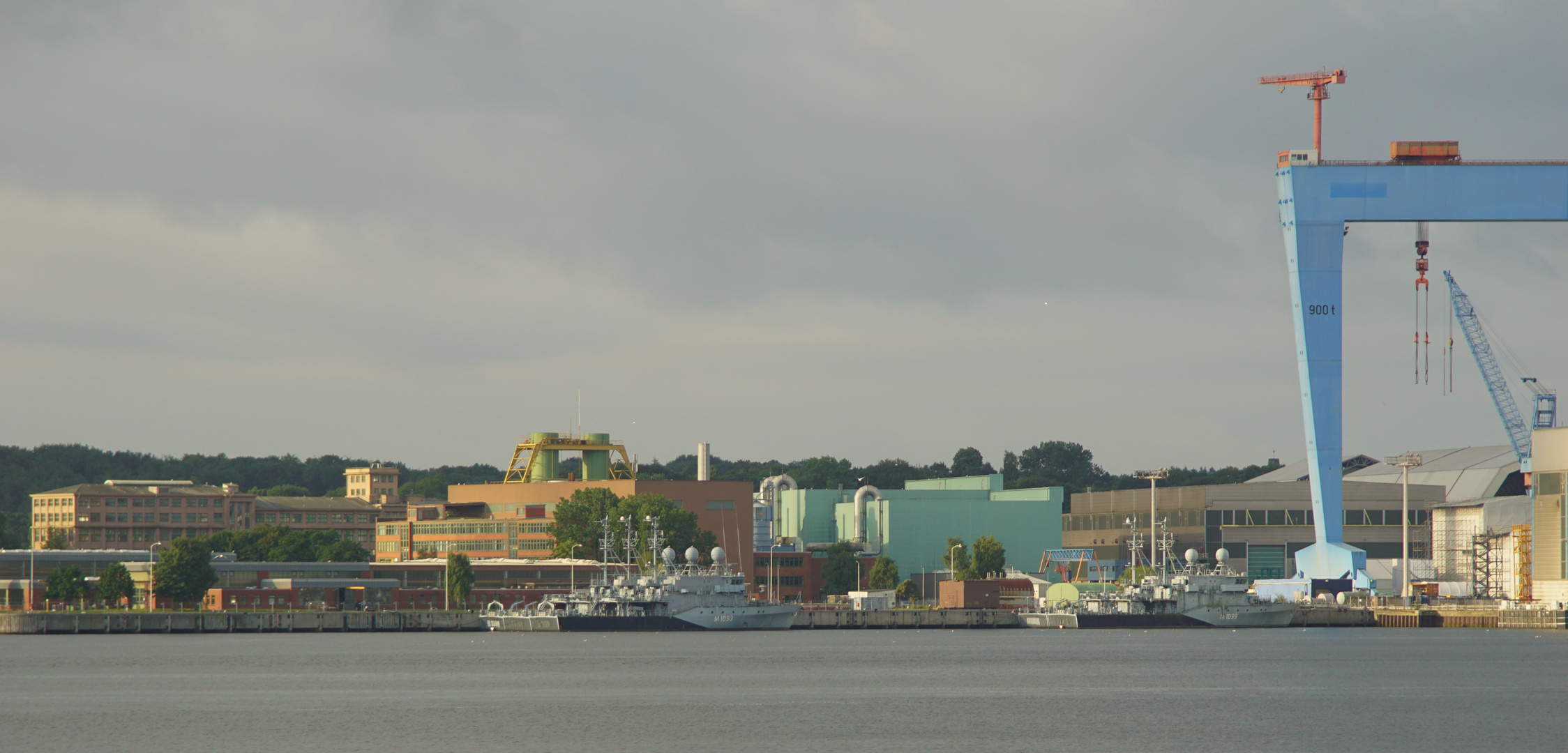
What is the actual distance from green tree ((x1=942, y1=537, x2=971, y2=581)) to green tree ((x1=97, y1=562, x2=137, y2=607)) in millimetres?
69658

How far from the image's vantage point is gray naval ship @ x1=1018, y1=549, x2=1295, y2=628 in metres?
121

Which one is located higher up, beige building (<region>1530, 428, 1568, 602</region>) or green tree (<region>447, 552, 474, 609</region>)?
beige building (<region>1530, 428, 1568, 602</region>)

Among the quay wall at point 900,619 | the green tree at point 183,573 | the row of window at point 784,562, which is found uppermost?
the green tree at point 183,573

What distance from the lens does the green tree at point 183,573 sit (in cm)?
13175

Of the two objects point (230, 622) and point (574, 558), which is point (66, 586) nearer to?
point (230, 622)

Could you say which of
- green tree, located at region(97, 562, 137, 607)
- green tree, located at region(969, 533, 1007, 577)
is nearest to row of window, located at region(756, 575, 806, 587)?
green tree, located at region(969, 533, 1007, 577)

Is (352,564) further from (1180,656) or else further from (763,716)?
(763,716)

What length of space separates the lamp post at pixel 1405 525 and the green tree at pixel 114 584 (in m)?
90.6

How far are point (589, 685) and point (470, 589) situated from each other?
6979cm

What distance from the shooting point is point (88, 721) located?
62719mm

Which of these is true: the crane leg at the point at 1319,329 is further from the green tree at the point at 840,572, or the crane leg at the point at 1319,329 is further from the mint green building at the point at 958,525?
the mint green building at the point at 958,525

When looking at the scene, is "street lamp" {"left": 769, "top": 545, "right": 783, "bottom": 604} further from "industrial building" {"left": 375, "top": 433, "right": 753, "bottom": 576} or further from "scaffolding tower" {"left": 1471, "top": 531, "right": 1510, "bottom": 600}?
"scaffolding tower" {"left": 1471, "top": 531, "right": 1510, "bottom": 600}

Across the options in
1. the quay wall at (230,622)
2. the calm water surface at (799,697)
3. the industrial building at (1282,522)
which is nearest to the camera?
the calm water surface at (799,697)

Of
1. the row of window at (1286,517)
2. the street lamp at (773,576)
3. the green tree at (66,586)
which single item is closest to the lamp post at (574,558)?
the street lamp at (773,576)
